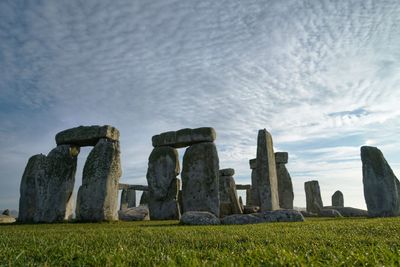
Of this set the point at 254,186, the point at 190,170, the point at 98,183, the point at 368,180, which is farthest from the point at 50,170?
the point at 254,186

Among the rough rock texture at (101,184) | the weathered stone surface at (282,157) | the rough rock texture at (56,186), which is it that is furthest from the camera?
the weathered stone surface at (282,157)

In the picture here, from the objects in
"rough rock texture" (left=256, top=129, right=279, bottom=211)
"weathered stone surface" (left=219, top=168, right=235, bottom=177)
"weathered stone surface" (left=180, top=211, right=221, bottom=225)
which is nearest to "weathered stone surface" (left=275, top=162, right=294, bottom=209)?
"weathered stone surface" (left=219, top=168, right=235, bottom=177)

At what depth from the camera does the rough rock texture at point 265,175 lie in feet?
44.1

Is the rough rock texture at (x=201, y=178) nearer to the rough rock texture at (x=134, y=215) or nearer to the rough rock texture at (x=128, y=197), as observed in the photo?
the rough rock texture at (x=134, y=215)

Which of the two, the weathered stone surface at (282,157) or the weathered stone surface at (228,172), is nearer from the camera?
the weathered stone surface at (282,157)

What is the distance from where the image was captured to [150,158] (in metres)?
14.4


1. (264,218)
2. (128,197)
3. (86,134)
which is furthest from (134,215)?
(128,197)

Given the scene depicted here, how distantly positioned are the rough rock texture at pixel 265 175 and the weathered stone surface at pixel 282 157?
6265 millimetres

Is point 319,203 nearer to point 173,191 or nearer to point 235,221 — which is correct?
point 173,191

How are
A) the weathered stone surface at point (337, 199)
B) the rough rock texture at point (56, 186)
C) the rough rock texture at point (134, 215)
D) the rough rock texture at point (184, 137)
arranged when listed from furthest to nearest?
the weathered stone surface at point (337, 199)
the rough rock texture at point (184, 137)
the rough rock texture at point (134, 215)
the rough rock texture at point (56, 186)

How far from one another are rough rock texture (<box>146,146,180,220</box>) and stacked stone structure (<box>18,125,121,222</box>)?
287cm

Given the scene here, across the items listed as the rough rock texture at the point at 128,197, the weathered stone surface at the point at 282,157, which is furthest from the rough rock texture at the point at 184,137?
the rough rock texture at the point at 128,197

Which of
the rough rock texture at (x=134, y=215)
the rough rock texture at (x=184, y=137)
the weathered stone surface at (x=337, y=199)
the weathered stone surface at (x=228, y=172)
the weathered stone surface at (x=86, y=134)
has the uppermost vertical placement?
the rough rock texture at (x=184, y=137)

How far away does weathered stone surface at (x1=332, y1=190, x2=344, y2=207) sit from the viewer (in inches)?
982
